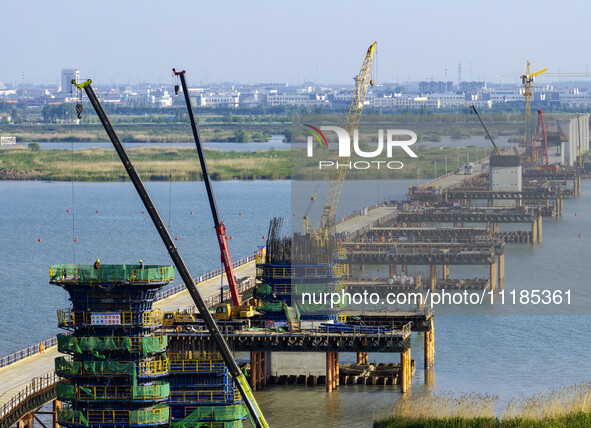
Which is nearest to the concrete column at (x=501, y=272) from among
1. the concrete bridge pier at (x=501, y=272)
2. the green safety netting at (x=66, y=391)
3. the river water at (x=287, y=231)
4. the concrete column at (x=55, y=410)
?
the concrete bridge pier at (x=501, y=272)

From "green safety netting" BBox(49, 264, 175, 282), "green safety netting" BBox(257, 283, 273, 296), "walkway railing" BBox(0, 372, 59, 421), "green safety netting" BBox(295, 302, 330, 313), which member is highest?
"green safety netting" BBox(49, 264, 175, 282)

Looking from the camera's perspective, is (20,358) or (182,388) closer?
(182,388)

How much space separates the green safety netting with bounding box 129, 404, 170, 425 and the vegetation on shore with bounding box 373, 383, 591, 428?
1076cm

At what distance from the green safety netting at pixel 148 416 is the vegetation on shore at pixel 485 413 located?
10.8 m

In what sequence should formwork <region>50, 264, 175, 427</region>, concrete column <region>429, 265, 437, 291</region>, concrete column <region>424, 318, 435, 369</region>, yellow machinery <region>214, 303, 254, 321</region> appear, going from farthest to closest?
1. concrete column <region>429, 265, 437, 291</region>
2. concrete column <region>424, 318, 435, 369</region>
3. yellow machinery <region>214, 303, 254, 321</region>
4. formwork <region>50, 264, 175, 427</region>

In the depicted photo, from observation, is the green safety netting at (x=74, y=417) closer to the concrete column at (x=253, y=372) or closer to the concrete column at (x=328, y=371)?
the concrete column at (x=253, y=372)

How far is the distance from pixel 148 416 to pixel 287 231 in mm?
96719

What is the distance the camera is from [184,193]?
655 ft

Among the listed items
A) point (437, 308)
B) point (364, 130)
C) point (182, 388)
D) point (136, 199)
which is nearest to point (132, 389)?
point (182, 388)

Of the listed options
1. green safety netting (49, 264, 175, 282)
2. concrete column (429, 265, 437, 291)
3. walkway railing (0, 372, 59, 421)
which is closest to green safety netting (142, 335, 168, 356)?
green safety netting (49, 264, 175, 282)

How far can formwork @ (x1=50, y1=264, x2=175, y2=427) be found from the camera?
56.1m

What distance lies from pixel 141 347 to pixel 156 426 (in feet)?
9.93

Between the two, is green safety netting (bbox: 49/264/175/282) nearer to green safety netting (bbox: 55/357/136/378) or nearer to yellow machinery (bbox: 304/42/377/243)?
green safety netting (bbox: 55/357/136/378)

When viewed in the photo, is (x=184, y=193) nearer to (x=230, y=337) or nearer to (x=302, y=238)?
(x=302, y=238)
